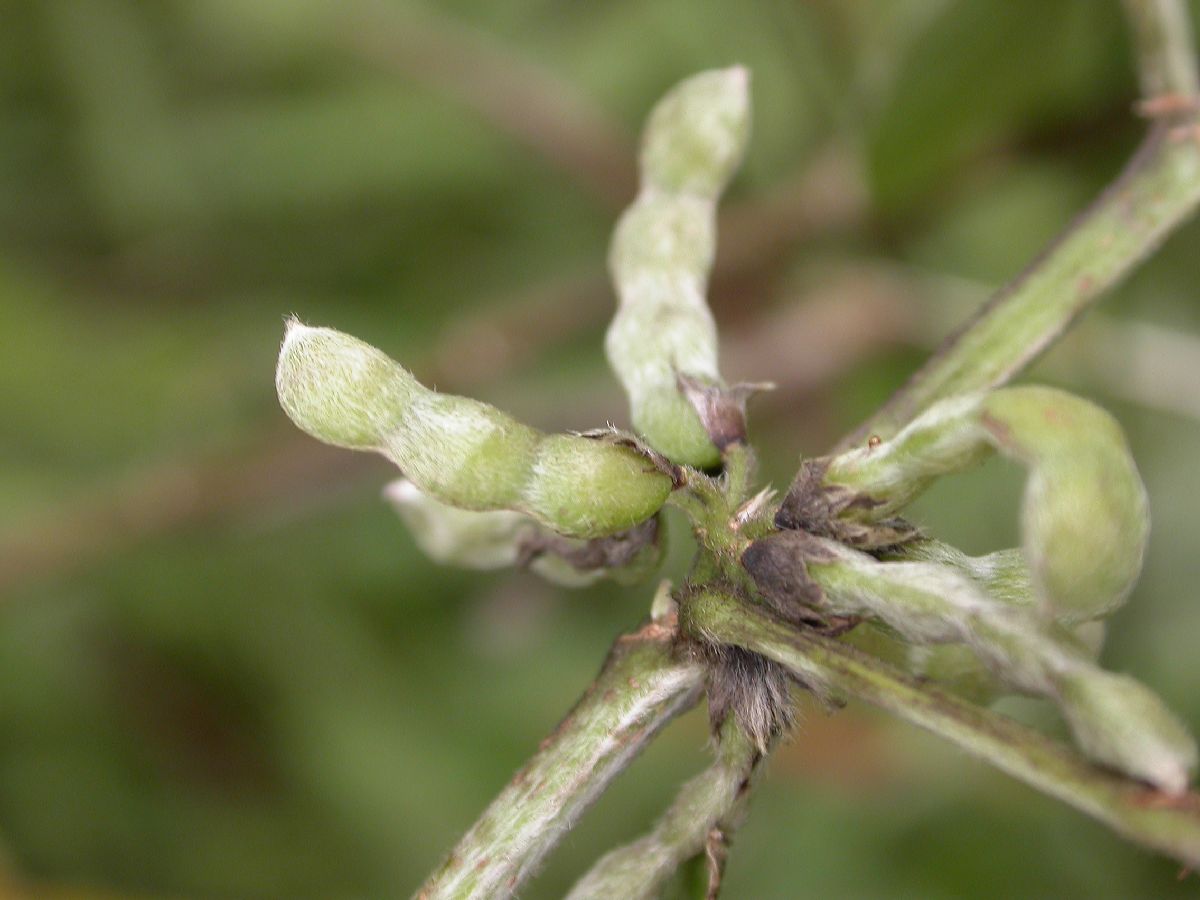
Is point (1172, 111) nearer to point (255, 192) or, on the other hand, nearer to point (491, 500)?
point (491, 500)

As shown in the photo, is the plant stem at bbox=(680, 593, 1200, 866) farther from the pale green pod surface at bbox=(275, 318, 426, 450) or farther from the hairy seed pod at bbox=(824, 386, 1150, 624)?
the pale green pod surface at bbox=(275, 318, 426, 450)

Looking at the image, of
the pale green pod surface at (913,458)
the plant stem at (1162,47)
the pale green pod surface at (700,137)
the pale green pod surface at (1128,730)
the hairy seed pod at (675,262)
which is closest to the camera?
the pale green pod surface at (1128,730)

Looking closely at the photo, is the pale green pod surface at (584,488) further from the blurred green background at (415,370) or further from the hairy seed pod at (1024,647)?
the blurred green background at (415,370)

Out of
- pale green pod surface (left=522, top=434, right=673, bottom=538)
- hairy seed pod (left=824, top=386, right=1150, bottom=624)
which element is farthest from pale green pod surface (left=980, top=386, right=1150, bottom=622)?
pale green pod surface (left=522, top=434, right=673, bottom=538)

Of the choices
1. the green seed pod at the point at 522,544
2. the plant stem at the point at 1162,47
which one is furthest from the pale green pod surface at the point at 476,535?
the plant stem at the point at 1162,47

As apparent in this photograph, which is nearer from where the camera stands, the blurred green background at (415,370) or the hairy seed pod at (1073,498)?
the hairy seed pod at (1073,498)

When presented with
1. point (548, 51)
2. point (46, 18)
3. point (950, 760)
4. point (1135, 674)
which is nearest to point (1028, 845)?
A: point (950, 760)

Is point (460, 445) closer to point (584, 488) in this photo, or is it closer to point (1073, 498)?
point (584, 488)
